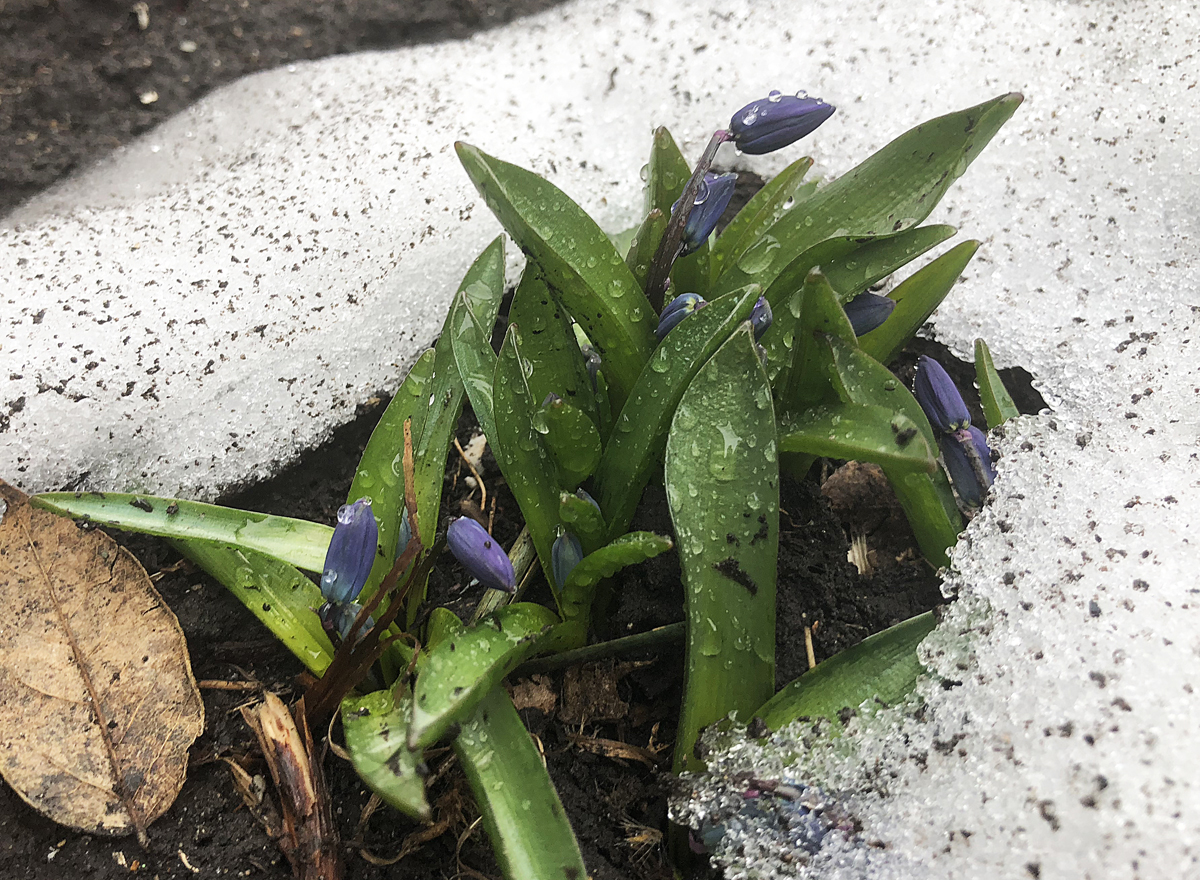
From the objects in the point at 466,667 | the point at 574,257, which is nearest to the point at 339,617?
the point at 466,667

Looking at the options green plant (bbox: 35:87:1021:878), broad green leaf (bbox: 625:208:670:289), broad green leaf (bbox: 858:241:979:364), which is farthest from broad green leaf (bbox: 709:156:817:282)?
broad green leaf (bbox: 858:241:979:364)

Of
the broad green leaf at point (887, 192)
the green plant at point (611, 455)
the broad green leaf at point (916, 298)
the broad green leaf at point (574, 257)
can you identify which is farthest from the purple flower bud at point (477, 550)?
the broad green leaf at point (916, 298)

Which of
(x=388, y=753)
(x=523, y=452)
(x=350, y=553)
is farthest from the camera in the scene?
(x=523, y=452)

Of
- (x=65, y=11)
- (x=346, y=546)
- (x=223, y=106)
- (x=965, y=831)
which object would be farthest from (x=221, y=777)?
(x=65, y=11)

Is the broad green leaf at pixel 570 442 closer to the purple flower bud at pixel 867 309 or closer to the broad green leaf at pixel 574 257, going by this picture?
the broad green leaf at pixel 574 257

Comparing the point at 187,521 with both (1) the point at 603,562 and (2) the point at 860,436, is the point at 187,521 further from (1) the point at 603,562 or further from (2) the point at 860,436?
(2) the point at 860,436

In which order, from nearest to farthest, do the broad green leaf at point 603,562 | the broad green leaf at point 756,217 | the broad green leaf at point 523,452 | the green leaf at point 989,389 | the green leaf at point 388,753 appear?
the green leaf at point 388,753
the broad green leaf at point 603,562
the broad green leaf at point 523,452
the green leaf at point 989,389
the broad green leaf at point 756,217

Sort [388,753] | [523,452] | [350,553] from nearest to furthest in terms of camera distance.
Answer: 1. [388,753]
2. [350,553]
3. [523,452]
